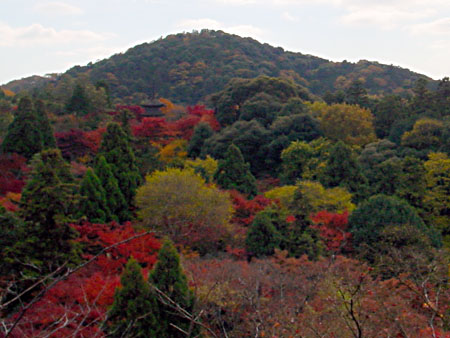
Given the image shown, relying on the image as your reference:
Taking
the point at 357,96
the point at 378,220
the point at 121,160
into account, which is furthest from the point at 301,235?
the point at 357,96

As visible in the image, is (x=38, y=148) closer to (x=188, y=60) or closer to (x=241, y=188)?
(x=241, y=188)

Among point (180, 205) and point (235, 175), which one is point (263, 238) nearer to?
point (180, 205)

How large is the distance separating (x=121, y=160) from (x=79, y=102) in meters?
16.6

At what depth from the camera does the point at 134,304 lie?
8.77m

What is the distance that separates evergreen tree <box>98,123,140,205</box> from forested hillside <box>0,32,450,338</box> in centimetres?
6

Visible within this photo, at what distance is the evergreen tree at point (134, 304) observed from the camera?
347 inches

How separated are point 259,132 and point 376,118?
28.3ft

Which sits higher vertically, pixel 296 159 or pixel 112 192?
pixel 296 159

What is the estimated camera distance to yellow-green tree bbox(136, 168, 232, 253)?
1471cm

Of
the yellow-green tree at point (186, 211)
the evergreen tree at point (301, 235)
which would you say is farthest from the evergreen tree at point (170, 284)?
the evergreen tree at point (301, 235)

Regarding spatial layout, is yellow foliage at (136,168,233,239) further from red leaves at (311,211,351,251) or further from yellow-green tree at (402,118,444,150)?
yellow-green tree at (402,118,444,150)

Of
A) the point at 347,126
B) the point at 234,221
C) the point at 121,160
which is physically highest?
the point at 347,126

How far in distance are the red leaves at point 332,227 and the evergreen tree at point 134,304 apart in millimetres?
7505

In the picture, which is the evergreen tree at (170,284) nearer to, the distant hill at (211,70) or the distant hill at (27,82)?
the distant hill at (211,70)
